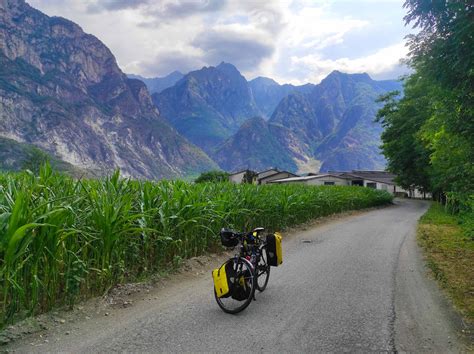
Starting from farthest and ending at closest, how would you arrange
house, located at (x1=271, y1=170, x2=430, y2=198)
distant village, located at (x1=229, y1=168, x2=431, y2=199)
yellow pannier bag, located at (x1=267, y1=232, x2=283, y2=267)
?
1. house, located at (x1=271, y1=170, x2=430, y2=198)
2. distant village, located at (x1=229, y1=168, x2=431, y2=199)
3. yellow pannier bag, located at (x1=267, y1=232, x2=283, y2=267)

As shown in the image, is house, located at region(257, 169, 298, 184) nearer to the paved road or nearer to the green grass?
the green grass

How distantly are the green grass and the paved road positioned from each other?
311mm

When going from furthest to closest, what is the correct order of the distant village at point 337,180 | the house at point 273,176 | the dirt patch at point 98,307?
the house at point 273,176
the distant village at point 337,180
the dirt patch at point 98,307

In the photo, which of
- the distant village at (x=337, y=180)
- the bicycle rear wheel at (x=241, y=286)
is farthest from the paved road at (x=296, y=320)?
the distant village at (x=337, y=180)

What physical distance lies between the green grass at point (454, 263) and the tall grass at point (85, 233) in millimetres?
4832

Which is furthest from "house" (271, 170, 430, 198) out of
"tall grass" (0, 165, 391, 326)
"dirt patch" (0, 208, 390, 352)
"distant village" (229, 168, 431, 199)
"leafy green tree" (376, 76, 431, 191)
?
"dirt patch" (0, 208, 390, 352)

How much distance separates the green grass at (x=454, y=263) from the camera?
20.4 feet

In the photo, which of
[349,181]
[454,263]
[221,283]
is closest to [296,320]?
[221,283]

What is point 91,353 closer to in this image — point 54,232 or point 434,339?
point 54,232

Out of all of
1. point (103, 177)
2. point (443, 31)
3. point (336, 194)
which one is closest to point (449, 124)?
point (443, 31)

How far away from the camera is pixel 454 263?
912cm

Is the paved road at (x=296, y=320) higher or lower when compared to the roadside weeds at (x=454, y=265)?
higher

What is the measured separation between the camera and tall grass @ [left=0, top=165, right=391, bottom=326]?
438cm

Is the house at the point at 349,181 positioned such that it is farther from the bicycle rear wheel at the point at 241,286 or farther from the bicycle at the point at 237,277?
the bicycle rear wheel at the point at 241,286
